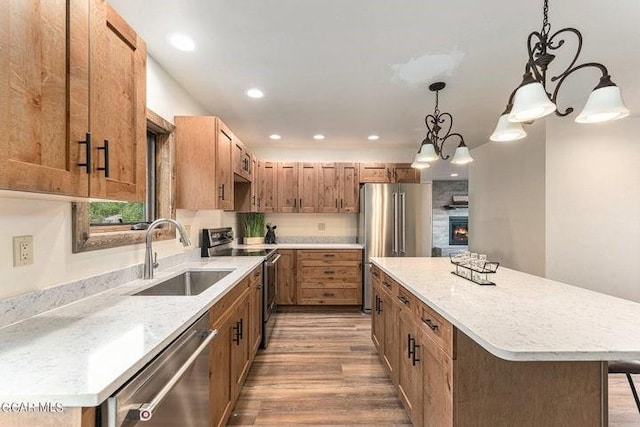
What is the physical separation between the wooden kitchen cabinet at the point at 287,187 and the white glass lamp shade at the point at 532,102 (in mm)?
3572

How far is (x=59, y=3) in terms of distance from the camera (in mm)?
979

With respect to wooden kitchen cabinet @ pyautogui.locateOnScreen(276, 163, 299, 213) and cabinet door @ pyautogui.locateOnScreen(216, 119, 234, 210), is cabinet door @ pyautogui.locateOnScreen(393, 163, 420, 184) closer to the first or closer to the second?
wooden kitchen cabinet @ pyautogui.locateOnScreen(276, 163, 299, 213)

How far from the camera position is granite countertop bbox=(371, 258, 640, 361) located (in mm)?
988

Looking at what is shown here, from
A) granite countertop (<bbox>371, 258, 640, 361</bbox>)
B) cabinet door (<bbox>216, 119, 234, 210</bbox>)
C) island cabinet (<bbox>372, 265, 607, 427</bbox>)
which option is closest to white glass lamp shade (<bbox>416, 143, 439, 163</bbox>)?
granite countertop (<bbox>371, 258, 640, 361</bbox>)

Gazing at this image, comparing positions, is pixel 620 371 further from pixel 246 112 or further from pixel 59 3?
pixel 246 112

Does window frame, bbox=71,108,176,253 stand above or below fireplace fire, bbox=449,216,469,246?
above

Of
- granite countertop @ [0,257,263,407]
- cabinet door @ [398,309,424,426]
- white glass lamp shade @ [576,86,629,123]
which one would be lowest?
cabinet door @ [398,309,424,426]

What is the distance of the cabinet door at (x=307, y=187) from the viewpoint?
186 inches

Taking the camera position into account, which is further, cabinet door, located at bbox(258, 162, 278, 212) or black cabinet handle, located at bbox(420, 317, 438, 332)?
cabinet door, located at bbox(258, 162, 278, 212)

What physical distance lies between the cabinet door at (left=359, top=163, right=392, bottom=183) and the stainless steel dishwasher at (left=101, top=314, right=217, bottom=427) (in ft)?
12.1

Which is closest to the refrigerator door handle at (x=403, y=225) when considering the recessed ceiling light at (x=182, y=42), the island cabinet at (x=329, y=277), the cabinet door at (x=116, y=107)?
the island cabinet at (x=329, y=277)

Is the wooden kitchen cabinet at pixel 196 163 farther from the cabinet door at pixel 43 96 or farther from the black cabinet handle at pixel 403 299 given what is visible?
the black cabinet handle at pixel 403 299

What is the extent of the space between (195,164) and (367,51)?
1613 millimetres

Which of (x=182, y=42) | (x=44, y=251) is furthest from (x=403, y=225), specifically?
(x=44, y=251)
